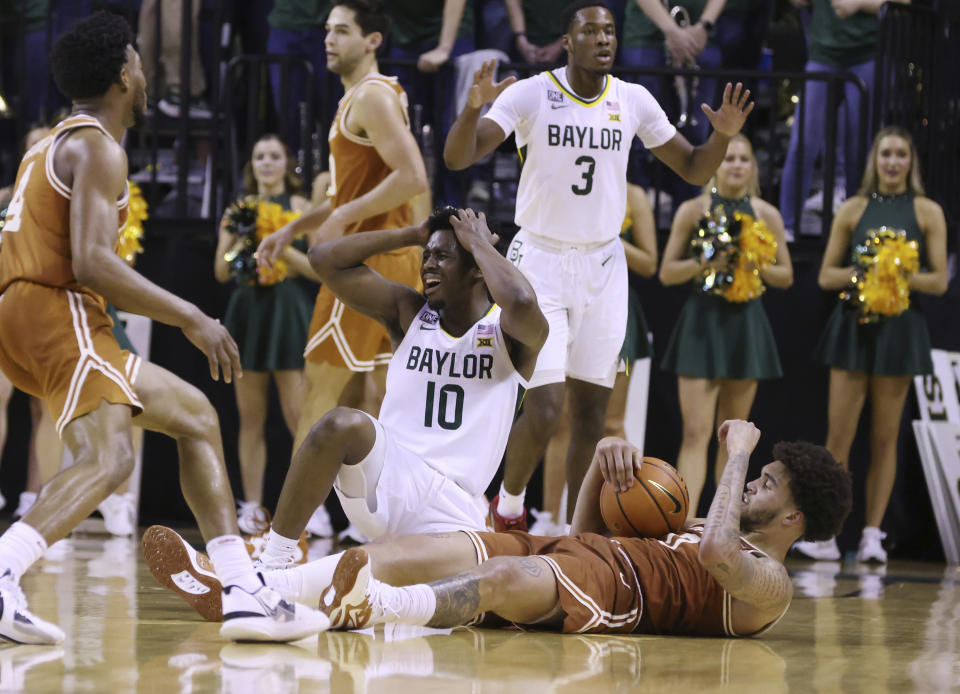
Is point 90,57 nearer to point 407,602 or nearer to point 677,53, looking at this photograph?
point 407,602

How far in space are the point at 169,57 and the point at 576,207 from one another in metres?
4.34

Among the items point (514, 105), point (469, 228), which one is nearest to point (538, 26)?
point (514, 105)

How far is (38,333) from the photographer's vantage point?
4.07 metres

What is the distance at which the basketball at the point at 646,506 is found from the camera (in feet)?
15.3

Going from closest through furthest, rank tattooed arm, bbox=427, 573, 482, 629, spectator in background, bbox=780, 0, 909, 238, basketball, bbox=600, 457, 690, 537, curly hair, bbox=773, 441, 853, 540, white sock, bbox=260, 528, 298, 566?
1. tattooed arm, bbox=427, 573, 482, 629
2. white sock, bbox=260, 528, 298, 566
3. curly hair, bbox=773, 441, 853, 540
4. basketball, bbox=600, 457, 690, 537
5. spectator in background, bbox=780, 0, 909, 238

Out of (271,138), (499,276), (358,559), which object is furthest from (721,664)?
(271,138)

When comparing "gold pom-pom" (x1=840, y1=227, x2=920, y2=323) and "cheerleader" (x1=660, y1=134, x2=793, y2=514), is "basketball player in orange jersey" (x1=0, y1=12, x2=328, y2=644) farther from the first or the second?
"gold pom-pom" (x1=840, y1=227, x2=920, y2=323)

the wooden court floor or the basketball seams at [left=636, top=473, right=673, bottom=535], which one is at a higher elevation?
the basketball seams at [left=636, top=473, right=673, bottom=535]

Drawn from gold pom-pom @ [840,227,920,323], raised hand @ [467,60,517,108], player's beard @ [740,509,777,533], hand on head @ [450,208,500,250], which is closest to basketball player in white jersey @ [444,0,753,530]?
raised hand @ [467,60,517,108]

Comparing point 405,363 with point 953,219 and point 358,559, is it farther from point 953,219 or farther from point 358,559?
point 953,219

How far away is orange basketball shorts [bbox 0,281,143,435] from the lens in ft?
13.0

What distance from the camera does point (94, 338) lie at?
13.4 ft

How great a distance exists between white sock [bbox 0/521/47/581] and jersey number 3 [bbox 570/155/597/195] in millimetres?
2921

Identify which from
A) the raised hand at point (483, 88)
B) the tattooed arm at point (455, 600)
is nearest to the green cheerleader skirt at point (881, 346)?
the raised hand at point (483, 88)
